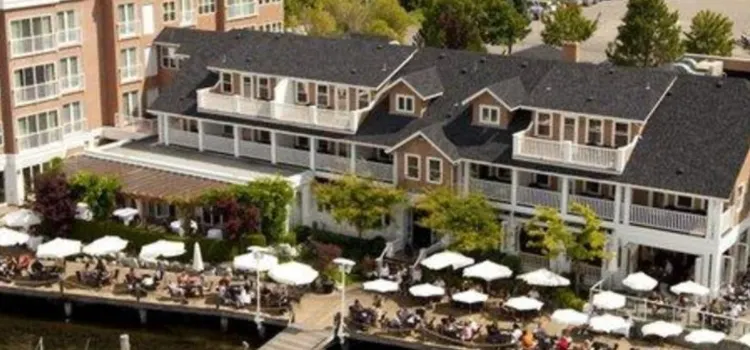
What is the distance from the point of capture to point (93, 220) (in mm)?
67500

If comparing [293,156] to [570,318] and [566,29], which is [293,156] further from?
[566,29]

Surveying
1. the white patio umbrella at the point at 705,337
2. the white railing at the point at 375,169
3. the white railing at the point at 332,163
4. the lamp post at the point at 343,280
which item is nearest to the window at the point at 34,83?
the white railing at the point at 332,163

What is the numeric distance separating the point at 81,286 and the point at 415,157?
18.2 metres

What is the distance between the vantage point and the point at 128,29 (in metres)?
78.8

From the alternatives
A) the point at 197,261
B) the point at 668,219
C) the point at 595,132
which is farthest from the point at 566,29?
the point at 197,261

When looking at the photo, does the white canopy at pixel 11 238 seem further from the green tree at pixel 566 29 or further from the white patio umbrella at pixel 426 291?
the green tree at pixel 566 29

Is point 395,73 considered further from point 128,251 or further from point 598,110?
point 128,251

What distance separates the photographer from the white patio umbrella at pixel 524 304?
55.2 meters

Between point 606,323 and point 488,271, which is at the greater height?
point 488,271

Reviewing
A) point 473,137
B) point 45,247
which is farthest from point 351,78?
point 45,247

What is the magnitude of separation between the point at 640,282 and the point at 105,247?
87.0 ft

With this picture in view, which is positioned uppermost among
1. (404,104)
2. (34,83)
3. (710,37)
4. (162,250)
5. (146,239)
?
(710,37)

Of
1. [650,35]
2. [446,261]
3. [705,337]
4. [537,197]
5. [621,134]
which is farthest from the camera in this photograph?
[650,35]

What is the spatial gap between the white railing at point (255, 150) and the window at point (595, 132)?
1932cm
